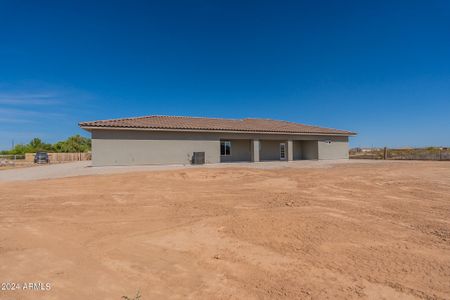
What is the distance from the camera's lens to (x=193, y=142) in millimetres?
20875

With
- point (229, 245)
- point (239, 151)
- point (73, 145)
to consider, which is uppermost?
point (73, 145)

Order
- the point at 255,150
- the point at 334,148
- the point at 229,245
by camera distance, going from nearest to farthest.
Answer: the point at 229,245 → the point at 255,150 → the point at 334,148

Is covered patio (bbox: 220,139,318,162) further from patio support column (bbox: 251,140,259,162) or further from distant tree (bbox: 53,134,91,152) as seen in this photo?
distant tree (bbox: 53,134,91,152)

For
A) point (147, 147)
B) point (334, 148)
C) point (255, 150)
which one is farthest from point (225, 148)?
point (334, 148)

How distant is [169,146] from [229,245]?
16607 mm

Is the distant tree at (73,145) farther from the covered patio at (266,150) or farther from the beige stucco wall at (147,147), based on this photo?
the covered patio at (266,150)

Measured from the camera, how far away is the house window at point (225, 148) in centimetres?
2339

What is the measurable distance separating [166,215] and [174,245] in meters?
1.88

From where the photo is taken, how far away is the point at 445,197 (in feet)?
24.7

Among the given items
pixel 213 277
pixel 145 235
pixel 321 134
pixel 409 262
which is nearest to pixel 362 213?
pixel 409 262

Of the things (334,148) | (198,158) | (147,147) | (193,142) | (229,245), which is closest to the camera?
(229,245)

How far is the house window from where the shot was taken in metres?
23.4

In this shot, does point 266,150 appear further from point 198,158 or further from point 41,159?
point 41,159

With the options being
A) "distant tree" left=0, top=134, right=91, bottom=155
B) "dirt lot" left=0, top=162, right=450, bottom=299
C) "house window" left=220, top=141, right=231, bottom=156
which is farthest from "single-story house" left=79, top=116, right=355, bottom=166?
"distant tree" left=0, top=134, right=91, bottom=155
